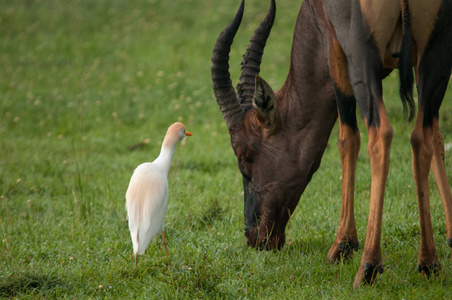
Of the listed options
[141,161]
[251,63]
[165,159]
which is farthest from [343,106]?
[141,161]

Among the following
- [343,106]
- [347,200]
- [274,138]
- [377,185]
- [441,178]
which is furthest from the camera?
[274,138]

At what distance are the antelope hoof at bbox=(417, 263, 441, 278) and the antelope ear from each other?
177 cm

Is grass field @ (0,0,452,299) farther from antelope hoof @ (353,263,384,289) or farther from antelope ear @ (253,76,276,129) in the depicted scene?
antelope ear @ (253,76,276,129)

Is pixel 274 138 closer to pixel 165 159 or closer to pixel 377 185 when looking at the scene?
pixel 165 159

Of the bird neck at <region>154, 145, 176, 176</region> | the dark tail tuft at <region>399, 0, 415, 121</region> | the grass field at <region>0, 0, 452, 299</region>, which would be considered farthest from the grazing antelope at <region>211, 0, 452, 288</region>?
the bird neck at <region>154, 145, 176, 176</region>

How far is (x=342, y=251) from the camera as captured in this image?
5.04 meters

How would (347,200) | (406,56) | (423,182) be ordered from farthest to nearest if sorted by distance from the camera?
(347,200), (423,182), (406,56)

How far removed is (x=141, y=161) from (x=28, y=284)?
4.34 metres

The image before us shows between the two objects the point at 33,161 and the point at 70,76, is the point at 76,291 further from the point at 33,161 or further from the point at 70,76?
the point at 70,76

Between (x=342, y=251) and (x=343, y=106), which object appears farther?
(x=342, y=251)

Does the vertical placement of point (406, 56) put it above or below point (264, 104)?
above

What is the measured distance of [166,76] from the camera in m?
12.8

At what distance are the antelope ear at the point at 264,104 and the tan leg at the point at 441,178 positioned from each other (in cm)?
140

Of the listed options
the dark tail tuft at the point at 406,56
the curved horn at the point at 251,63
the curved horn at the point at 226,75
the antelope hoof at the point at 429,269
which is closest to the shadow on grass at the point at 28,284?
the curved horn at the point at 226,75
